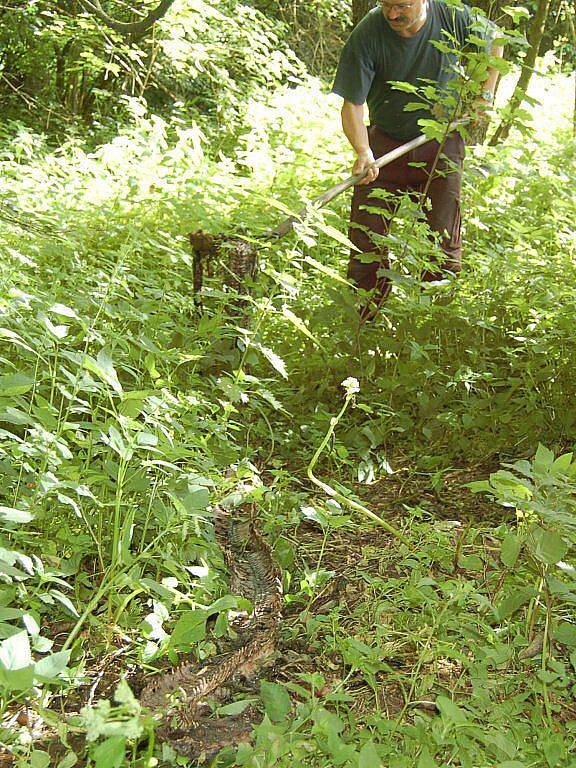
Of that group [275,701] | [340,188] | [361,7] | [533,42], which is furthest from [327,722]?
[533,42]

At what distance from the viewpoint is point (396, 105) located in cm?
435

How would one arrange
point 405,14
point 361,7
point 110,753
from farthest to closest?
point 361,7 → point 405,14 → point 110,753

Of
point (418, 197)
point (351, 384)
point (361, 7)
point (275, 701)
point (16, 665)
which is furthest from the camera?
point (361, 7)

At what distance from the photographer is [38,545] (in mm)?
2156

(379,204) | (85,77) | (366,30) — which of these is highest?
(366,30)

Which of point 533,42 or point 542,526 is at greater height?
point 533,42

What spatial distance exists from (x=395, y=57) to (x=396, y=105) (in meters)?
0.25

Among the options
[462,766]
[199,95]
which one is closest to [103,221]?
[462,766]

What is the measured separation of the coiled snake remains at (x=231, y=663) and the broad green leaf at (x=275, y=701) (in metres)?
0.06

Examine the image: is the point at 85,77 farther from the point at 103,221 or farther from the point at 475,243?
the point at 475,243

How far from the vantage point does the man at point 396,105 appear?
4.15 meters

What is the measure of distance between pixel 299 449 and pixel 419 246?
110 cm

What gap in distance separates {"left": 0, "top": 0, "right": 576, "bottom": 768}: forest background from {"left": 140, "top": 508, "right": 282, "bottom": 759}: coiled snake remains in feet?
0.19

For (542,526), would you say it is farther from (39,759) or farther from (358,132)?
(358,132)
